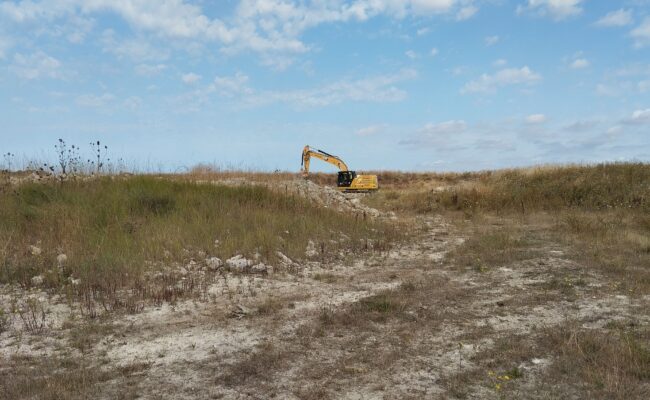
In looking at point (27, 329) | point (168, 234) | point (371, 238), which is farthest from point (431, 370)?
point (371, 238)

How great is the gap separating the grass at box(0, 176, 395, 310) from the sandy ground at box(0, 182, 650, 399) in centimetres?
68

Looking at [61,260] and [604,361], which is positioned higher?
[61,260]

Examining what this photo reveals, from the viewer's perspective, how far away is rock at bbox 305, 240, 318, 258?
8392mm

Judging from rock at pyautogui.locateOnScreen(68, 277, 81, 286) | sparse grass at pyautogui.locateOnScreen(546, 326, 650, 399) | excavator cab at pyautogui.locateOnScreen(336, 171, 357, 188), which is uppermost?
excavator cab at pyautogui.locateOnScreen(336, 171, 357, 188)

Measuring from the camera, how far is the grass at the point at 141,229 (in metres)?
6.66

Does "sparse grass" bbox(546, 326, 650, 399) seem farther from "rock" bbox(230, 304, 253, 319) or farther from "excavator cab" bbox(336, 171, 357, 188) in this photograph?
"excavator cab" bbox(336, 171, 357, 188)

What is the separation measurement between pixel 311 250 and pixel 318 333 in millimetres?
3913

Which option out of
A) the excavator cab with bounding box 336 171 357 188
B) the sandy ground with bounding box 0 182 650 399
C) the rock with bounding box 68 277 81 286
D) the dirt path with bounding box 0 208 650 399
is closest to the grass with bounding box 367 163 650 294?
the sandy ground with bounding box 0 182 650 399

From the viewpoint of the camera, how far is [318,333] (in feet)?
15.5

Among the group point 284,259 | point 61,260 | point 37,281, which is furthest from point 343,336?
point 61,260

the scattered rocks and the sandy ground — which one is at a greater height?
the scattered rocks

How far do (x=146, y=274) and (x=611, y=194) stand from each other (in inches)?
618

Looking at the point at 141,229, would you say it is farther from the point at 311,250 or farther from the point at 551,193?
the point at 551,193

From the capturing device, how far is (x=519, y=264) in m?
8.00
